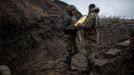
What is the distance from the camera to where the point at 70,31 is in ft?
35.7

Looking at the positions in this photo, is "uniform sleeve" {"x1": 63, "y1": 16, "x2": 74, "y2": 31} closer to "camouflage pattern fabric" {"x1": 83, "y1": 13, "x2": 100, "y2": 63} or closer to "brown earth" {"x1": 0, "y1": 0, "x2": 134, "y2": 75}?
"camouflage pattern fabric" {"x1": 83, "y1": 13, "x2": 100, "y2": 63}

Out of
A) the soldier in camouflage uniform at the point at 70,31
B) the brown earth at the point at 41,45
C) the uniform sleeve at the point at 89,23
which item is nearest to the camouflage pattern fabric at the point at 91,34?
the uniform sleeve at the point at 89,23

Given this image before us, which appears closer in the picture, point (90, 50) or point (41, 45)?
point (90, 50)

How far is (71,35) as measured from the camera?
11.0 m

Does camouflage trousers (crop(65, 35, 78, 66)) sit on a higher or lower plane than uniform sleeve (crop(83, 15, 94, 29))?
lower

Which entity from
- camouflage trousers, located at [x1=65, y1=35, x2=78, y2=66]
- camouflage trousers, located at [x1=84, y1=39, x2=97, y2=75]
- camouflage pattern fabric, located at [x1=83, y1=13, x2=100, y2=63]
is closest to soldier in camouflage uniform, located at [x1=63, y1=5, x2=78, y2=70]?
camouflage trousers, located at [x1=65, y1=35, x2=78, y2=66]

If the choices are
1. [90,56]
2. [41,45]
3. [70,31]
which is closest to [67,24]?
[70,31]

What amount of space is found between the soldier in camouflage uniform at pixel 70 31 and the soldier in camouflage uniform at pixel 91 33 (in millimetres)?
506

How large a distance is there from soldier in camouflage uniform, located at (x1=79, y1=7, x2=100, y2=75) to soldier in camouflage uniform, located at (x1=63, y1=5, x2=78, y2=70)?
0.51 m

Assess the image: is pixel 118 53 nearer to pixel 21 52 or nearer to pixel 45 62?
pixel 45 62

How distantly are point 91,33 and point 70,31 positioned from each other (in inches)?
28.8

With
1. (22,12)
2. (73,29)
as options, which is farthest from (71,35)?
(22,12)

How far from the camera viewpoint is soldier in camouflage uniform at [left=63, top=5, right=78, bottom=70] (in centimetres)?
1080

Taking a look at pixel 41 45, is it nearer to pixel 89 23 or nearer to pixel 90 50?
pixel 90 50
